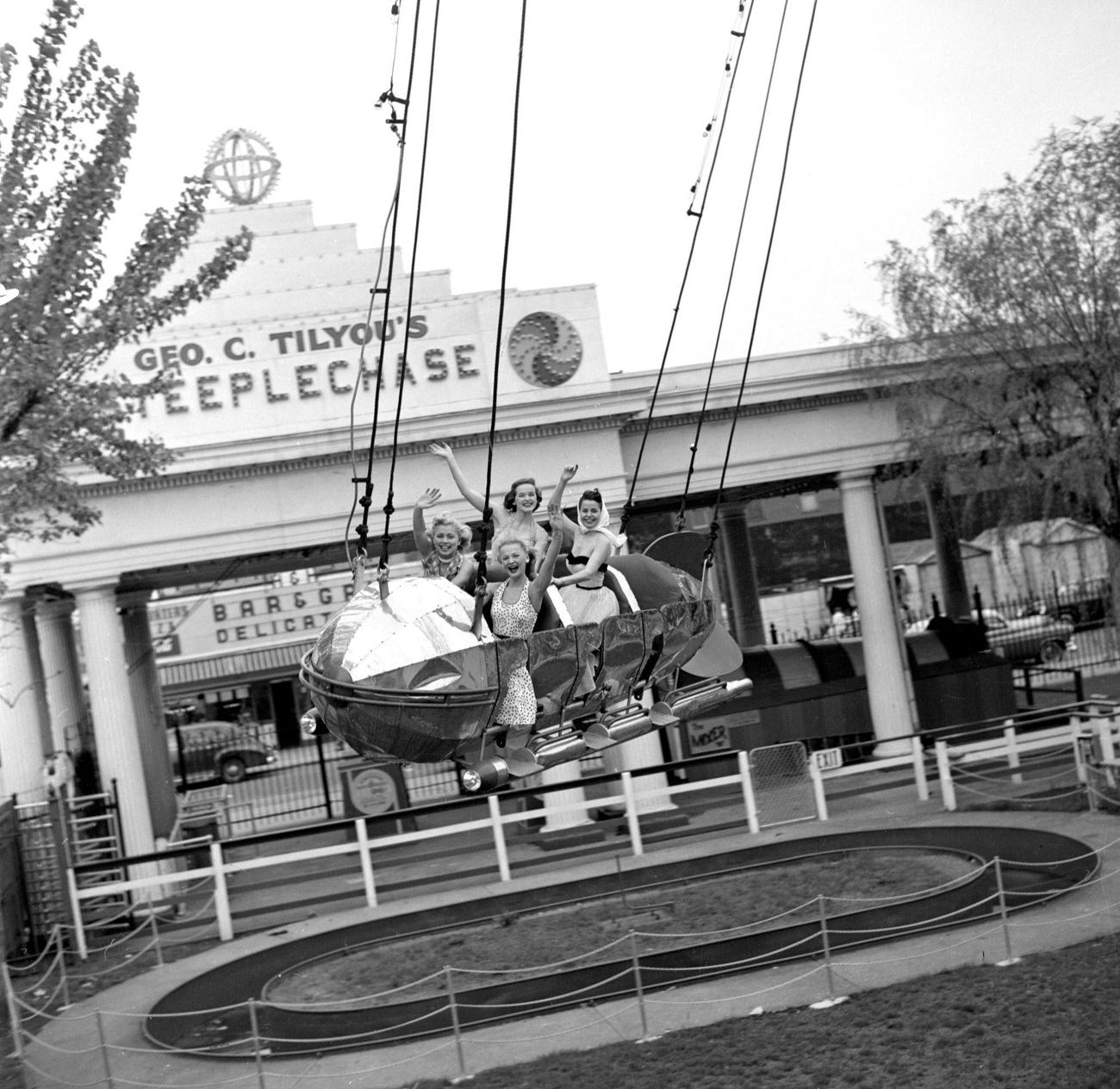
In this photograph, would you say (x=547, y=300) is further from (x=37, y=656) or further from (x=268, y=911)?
(x=37, y=656)

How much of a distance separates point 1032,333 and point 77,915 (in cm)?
1643

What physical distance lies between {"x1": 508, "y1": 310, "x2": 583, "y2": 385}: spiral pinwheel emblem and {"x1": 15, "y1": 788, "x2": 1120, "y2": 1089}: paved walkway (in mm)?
10864

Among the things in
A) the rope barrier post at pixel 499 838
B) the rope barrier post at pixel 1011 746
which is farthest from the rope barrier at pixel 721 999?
the rope barrier post at pixel 1011 746

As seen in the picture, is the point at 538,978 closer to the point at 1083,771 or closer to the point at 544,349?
the point at 1083,771

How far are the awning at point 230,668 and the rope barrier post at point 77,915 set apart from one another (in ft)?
79.2

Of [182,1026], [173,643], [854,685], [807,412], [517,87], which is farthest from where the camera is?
[173,643]

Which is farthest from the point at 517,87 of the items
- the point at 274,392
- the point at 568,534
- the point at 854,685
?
the point at 854,685

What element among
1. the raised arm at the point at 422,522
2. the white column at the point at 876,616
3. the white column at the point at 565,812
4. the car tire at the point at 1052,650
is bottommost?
the car tire at the point at 1052,650

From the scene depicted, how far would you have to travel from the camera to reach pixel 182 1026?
13969mm

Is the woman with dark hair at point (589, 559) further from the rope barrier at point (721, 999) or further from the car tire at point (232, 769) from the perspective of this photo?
the car tire at point (232, 769)

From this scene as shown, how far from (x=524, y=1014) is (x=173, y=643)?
34009mm

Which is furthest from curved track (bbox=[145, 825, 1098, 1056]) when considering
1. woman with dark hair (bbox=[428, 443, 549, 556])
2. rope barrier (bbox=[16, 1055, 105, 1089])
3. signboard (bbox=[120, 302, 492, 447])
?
signboard (bbox=[120, 302, 492, 447])

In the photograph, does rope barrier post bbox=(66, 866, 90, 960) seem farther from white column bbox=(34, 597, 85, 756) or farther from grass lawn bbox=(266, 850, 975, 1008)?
white column bbox=(34, 597, 85, 756)

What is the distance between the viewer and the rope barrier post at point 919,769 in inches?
844
